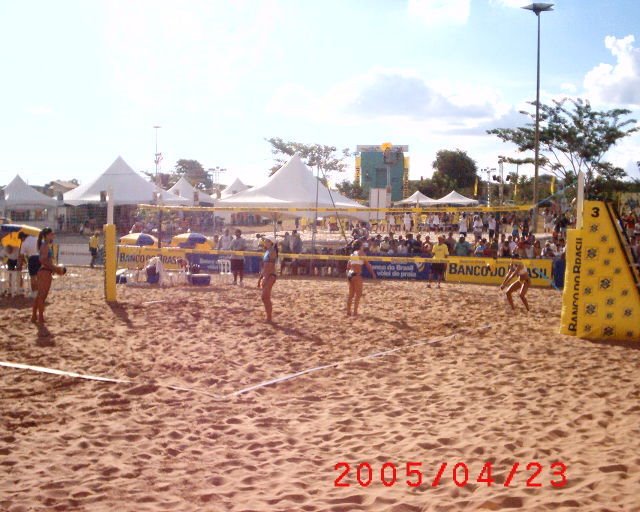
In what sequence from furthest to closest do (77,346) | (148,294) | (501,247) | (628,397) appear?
(501,247) < (148,294) < (77,346) < (628,397)

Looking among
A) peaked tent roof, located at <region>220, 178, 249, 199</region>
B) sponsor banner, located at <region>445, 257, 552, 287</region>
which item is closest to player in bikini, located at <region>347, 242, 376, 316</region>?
sponsor banner, located at <region>445, 257, 552, 287</region>

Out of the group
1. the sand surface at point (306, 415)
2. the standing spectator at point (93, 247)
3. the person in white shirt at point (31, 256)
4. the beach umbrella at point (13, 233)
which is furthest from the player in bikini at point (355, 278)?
the standing spectator at point (93, 247)

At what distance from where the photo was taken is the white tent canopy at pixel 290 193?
22141mm

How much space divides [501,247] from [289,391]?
539 inches

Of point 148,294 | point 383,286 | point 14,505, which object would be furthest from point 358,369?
point 383,286

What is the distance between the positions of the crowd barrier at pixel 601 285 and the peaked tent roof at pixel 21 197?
27.8 m

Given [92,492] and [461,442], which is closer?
[92,492]

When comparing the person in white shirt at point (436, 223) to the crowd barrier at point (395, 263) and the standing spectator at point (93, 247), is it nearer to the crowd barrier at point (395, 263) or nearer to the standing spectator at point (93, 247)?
the crowd barrier at point (395, 263)

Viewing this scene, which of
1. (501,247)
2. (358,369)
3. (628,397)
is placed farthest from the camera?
(501,247)

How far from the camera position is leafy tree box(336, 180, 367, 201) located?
51959 mm

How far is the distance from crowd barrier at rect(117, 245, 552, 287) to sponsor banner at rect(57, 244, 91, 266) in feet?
12.2

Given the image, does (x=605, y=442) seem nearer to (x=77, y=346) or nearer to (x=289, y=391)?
(x=289, y=391)

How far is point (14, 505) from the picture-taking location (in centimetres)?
412
